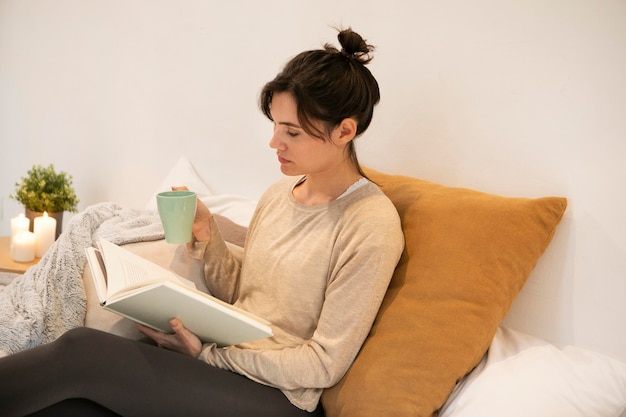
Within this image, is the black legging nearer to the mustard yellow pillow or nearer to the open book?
the open book

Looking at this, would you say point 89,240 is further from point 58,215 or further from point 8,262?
point 58,215

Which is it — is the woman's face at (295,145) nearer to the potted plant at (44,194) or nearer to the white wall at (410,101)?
the white wall at (410,101)

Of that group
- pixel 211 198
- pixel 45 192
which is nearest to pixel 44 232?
pixel 45 192

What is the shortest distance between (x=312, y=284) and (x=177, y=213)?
296 mm

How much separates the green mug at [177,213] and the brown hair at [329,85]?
27cm

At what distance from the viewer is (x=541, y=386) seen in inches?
45.4

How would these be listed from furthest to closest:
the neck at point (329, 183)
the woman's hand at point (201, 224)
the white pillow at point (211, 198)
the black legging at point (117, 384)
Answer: the white pillow at point (211, 198) → the woman's hand at point (201, 224) → the neck at point (329, 183) → the black legging at point (117, 384)

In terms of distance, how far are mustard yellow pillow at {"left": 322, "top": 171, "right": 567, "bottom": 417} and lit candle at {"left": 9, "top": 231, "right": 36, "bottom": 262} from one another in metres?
1.24

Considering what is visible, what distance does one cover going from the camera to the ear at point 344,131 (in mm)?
1247

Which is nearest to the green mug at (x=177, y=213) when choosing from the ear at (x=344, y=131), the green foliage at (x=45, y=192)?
the ear at (x=344, y=131)

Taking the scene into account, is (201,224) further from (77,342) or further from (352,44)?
(352,44)

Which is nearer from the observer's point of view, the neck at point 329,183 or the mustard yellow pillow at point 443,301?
the mustard yellow pillow at point 443,301

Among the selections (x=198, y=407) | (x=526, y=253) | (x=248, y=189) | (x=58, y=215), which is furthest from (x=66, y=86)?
(x=526, y=253)

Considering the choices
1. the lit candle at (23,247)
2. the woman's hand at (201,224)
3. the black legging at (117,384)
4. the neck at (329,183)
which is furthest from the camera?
the lit candle at (23,247)
